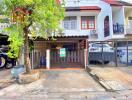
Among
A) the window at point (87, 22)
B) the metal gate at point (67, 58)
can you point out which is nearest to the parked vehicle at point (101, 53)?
the metal gate at point (67, 58)

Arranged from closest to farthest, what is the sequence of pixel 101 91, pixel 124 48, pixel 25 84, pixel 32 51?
pixel 101 91 → pixel 25 84 → pixel 32 51 → pixel 124 48

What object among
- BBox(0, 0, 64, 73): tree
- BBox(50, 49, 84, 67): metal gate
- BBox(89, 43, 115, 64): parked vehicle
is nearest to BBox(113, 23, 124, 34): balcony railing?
BBox(89, 43, 115, 64): parked vehicle

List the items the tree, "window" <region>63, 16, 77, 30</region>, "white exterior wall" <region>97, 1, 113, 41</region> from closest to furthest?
the tree, "white exterior wall" <region>97, 1, 113, 41</region>, "window" <region>63, 16, 77, 30</region>

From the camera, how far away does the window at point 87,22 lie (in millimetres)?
27531

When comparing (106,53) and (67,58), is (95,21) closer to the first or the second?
A: (67,58)

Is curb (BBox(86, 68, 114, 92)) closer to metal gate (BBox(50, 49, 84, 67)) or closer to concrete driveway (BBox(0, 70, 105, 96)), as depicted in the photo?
concrete driveway (BBox(0, 70, 105, 96))

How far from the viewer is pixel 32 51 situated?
62.7 ft

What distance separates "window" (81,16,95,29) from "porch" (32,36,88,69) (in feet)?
21.1

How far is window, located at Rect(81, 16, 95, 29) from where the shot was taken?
27531 millimetres

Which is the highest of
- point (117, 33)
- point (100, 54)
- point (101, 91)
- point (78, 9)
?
point (78, 9)

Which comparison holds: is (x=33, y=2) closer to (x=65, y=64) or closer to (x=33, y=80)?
(x=33, y=80)

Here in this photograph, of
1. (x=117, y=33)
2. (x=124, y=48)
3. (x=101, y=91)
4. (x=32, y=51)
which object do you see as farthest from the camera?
(x=117, y=33)

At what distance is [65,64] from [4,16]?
840 centimetres

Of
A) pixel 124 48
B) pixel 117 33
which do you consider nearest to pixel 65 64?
pixel 124 48
